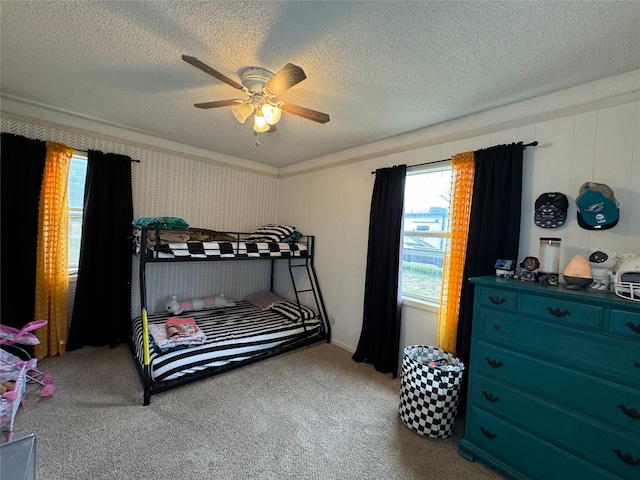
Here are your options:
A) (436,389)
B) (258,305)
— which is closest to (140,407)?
(258,305)

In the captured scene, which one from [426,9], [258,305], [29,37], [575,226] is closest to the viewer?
[426,9]

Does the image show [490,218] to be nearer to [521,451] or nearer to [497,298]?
[497,298]

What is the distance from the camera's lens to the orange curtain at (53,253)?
2.54 metres

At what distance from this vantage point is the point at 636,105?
5.21 feet

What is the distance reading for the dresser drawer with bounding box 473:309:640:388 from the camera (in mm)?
1246

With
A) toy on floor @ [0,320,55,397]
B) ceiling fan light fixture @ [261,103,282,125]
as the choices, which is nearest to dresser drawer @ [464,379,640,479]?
ceiling fan light fixture @ [261,103,282,125]

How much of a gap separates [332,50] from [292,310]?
2.80 m

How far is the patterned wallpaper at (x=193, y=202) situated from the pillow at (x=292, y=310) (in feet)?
2.35

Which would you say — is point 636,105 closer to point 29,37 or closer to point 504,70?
point 504,70

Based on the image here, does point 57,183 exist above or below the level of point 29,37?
below

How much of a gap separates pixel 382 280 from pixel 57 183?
3289 mm

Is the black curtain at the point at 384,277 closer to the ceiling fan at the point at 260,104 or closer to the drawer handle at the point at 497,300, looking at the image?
the drawer handle at the point at 497,300

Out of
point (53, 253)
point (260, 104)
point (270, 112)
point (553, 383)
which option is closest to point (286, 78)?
point (270, 112)

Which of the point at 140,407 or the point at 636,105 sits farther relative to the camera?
the point at 140,407
